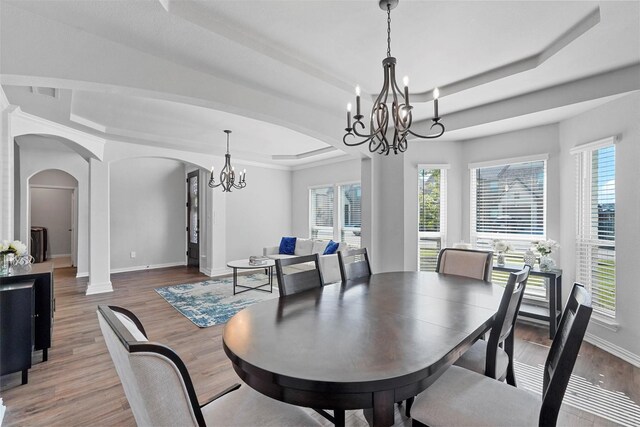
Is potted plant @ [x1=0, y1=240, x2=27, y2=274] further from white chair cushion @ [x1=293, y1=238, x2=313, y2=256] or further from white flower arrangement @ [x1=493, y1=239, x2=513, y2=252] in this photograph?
white flower arrangement @ [x1=493, y1=239, x2=513, y2=252]

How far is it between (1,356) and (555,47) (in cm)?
489

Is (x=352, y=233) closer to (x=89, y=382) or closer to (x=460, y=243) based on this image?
(x=460, y=243)

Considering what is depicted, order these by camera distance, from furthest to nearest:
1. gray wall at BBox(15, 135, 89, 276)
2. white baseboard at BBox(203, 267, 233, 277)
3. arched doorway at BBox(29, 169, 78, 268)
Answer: arched doorway at BBox(29, 169, 78, 268), white baseboard at BBox(203, 267, 233, 277), gray wall at BBox(15, 135, 89, 276)

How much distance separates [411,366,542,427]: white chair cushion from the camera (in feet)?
4.04

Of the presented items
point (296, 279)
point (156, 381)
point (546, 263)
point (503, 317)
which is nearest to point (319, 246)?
point (546, 263)

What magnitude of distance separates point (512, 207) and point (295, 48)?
11.2 ft

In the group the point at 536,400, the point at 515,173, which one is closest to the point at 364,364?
the point at 536,400

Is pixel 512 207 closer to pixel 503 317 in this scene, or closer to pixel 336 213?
pixel 503 317

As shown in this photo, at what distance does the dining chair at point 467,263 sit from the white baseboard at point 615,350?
56.7 inches

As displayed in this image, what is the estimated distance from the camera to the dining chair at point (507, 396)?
1125 mm

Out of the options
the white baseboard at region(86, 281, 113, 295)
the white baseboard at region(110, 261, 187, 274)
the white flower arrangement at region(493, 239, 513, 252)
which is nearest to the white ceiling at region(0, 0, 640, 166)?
the white flower arrangement at region(493, 239, 513, 252)

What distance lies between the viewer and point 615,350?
2.79 meters

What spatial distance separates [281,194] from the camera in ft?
25.9

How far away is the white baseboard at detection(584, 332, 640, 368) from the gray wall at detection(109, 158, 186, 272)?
7.66 metres
